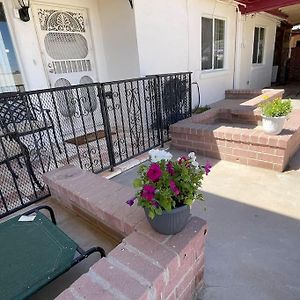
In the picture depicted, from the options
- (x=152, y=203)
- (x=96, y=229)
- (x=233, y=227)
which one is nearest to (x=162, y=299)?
(x=152, y=203)

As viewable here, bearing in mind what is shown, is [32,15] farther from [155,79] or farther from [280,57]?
[280,57]

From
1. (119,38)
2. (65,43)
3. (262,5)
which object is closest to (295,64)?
(262,5)

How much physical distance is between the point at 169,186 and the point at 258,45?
320 inches

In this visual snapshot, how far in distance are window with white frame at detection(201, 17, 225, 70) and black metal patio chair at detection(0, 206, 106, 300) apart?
5048 millimetres

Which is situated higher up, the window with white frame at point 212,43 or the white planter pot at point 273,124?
the window with white frame at point 212,43

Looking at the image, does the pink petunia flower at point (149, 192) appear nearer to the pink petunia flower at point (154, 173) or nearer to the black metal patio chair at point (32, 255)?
the pink petunia flower at point (154, 173)

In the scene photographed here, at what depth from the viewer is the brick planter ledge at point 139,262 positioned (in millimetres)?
896

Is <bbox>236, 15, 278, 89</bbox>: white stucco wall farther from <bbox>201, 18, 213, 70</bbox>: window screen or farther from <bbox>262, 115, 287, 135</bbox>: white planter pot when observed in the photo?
<bbox>262, 115, 287, 135</bbox>: white planter pot

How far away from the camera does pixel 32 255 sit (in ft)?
4.19

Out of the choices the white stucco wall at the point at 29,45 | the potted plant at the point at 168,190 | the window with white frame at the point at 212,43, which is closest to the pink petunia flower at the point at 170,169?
the potted plant at the point at 168,190

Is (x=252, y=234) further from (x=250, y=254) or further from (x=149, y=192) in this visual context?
(x=149, y=192)

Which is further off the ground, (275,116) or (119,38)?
(119,38)

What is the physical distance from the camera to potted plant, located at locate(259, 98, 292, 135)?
2.52 meters

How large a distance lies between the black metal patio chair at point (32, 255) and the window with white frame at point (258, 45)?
7951 mm
